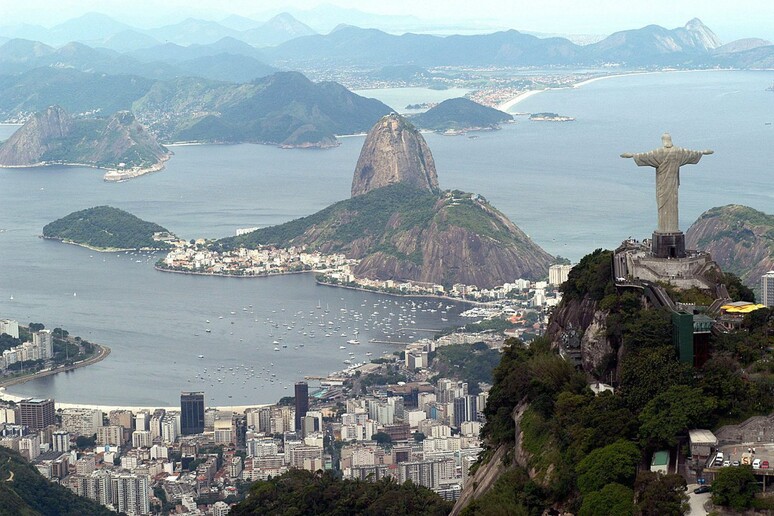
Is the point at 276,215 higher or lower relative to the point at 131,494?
higher

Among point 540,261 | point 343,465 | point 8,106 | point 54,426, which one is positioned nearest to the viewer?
point 343,465

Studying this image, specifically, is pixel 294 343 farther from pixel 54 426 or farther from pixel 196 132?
pixel 196 132

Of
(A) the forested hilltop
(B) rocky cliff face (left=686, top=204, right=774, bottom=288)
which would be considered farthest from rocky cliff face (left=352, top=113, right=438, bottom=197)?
(A) the forested hilltop

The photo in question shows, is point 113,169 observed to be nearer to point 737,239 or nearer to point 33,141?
point 33,141

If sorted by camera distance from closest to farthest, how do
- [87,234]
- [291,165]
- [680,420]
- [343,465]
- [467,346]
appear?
1. [680,420]
2. [343,465]
3. [467,346]
4. [87,234]
5. [291,165]

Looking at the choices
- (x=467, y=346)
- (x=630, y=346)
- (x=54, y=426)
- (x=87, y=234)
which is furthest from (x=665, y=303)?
(x=87, y=234)

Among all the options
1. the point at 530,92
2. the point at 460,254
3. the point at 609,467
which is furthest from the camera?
the point at 530,92

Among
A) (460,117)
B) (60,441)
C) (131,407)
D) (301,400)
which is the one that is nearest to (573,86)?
(460,117)
